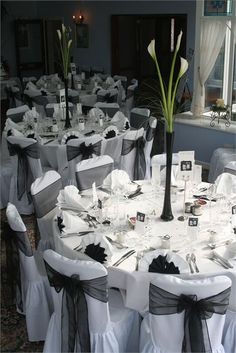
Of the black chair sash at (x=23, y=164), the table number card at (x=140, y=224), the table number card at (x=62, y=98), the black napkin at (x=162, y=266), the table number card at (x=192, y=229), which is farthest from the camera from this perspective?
the table number card at (x=62, y=98)

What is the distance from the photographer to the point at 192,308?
98.0 inches

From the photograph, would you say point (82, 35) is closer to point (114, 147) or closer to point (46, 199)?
point (114, 147)

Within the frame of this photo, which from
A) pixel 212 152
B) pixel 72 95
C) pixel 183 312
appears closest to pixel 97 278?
pixel 183 312

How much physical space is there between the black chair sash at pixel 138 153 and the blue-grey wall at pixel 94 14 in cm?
557

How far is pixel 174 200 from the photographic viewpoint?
148 inches

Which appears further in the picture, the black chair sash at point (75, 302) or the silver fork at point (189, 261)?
the silver fork at point (189, 261)

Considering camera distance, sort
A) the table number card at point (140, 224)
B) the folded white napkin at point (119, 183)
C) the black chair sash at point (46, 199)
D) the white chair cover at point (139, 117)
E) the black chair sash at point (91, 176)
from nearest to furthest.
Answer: the table number card at point (140, 224)
the black chair sash at point (46, 199)
the folded white napkin at point (119, 183)
the black chair sash at point (91, 176)
the white chair cover at point (139, 117)

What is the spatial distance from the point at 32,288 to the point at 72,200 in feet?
2.35

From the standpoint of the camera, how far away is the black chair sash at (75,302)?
2.64m

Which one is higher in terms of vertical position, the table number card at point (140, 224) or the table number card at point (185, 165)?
the table number card at point (185, 165)

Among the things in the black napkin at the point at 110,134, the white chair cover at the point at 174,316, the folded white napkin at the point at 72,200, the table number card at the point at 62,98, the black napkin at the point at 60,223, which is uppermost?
the table number card at the point at 62,98

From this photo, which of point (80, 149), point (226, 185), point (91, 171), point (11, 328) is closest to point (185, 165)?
point (226, 185)

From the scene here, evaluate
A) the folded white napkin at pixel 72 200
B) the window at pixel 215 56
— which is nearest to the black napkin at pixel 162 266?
the folded white napkin at pixel 72 200

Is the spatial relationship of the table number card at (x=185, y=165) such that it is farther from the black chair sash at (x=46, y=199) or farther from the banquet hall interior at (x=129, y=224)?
the black chair sash at (x=46, y=199)
